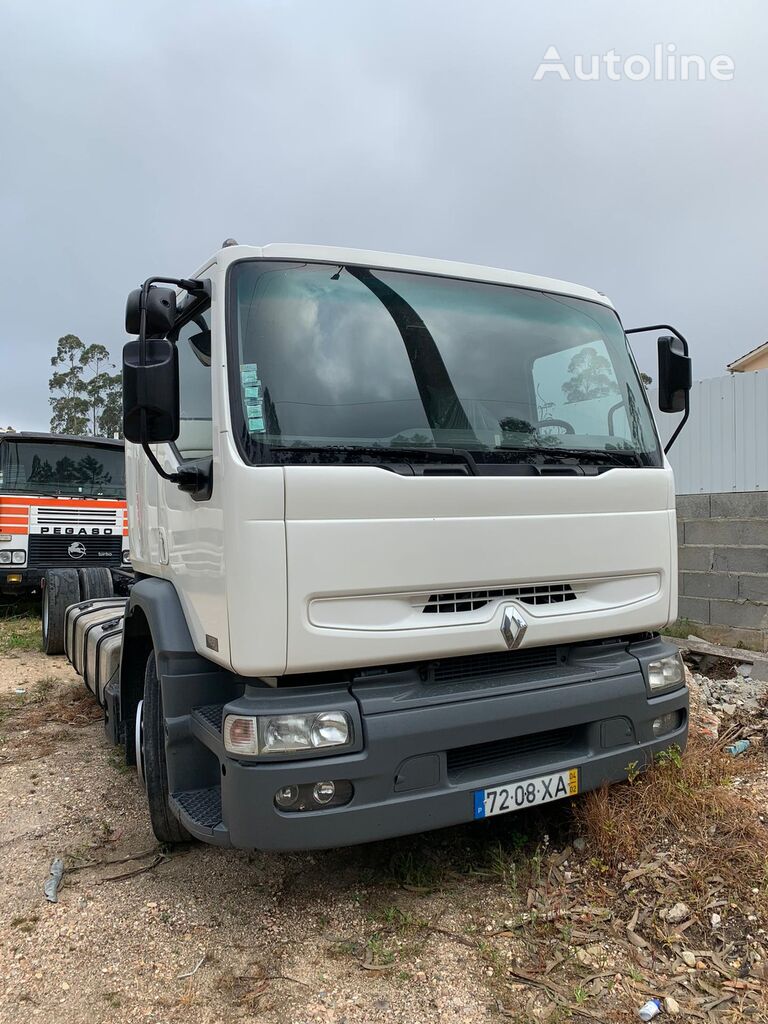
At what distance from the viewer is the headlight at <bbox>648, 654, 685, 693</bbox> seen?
322 cm

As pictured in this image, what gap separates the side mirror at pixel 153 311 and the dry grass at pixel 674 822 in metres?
2.61

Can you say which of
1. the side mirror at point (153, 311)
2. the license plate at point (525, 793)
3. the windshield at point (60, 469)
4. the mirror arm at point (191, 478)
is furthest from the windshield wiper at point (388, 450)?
the windshield at point (60, 469)

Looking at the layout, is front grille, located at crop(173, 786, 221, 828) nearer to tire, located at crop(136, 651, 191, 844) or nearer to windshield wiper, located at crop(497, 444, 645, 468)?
tire, located at crop(136, 651, 191, 844)

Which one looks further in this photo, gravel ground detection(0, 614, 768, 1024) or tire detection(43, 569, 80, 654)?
tire detection(43, 569, 80, 654)

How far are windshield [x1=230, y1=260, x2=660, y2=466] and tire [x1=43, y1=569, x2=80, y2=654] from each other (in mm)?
5673

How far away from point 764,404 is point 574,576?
3.98m

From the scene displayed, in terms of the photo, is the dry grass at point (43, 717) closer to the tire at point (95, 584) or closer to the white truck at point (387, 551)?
the tire at point (95, 584)

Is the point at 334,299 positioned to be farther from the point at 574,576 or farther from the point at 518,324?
the point at 574,576

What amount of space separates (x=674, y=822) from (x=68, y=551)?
8417mm

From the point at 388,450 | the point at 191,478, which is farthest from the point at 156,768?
the point at 388,450

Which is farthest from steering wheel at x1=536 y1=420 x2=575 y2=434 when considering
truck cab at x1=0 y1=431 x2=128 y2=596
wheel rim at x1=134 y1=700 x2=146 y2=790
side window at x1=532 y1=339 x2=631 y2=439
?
truck cab at x1=0 y1=431 x2=128 y2=596

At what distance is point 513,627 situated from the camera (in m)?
2.89

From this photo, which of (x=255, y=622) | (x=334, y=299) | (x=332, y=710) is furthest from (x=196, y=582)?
(x=334, y=299)

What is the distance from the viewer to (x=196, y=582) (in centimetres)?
298
